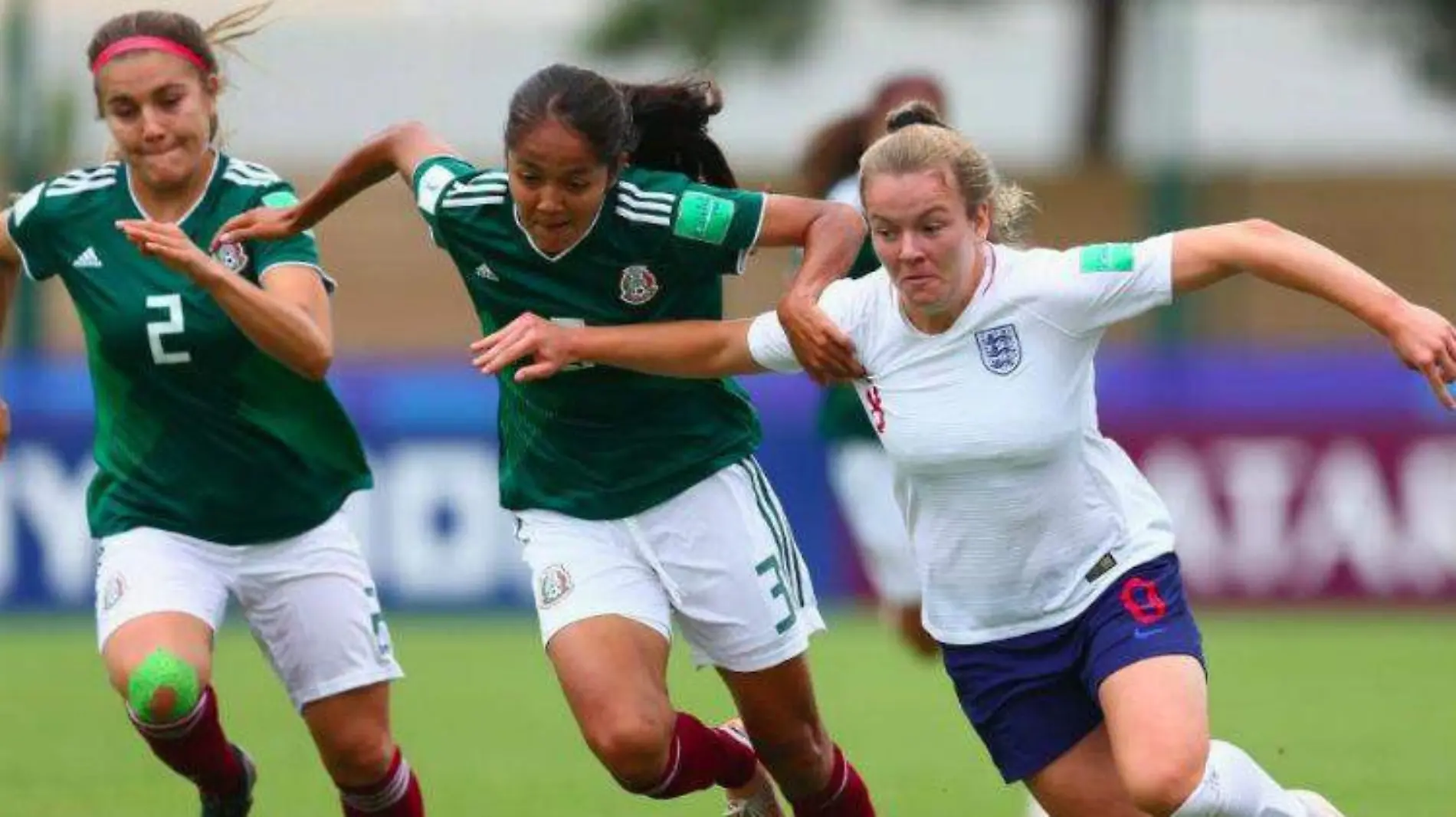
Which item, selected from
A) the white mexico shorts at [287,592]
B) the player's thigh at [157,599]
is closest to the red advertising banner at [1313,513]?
the white mexico shorts at [287,592]

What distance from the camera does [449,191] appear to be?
6.48 m

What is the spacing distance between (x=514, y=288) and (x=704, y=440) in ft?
1.88

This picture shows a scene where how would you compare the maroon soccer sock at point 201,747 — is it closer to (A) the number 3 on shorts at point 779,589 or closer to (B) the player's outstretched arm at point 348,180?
(B) the player's outstretched arm at point 348,180

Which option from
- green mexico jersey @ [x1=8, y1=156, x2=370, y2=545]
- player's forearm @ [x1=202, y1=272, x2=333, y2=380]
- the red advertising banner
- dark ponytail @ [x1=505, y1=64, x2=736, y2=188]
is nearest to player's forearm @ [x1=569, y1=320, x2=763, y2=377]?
dark ponytail @ [x1=505, y1=64, x2=736, y2=188]

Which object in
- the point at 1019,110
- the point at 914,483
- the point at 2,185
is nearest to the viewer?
the point at 914,483

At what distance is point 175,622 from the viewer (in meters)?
6.51

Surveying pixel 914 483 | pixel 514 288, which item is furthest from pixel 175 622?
pixel 914 483

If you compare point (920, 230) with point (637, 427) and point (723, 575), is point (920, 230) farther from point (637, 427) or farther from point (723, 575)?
point (723, 575)

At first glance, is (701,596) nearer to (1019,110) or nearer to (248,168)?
(248,168)

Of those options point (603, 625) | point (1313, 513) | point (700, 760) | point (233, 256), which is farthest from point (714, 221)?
point (1313, 513)

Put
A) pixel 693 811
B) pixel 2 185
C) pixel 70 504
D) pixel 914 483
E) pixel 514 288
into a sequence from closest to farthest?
pixel 914 483 < pixel 514 288 < pixel 693 811 < pixel 70 504 < pixel 2 185

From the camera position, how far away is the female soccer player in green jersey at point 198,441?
6.55m

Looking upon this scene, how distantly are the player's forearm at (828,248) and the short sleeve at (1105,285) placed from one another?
511 millimetres

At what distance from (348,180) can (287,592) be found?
0.98 metres
